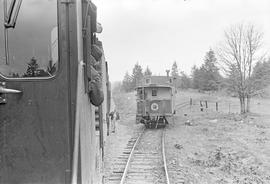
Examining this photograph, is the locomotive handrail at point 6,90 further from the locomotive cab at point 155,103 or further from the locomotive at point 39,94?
the locomotive cab at point 155,103

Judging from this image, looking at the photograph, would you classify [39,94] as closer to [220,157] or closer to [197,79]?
[220,157]

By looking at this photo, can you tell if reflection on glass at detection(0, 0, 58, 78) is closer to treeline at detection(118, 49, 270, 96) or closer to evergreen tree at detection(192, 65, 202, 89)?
treeline at detection(118, 49, 270, 96)

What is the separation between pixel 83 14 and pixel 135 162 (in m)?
10.5

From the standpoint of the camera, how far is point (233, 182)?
31.6 feet

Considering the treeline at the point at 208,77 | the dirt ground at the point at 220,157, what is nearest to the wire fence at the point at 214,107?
the treeline at the point at 208,77

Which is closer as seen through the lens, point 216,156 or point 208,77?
point 216,156

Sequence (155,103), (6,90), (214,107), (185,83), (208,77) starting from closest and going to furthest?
(6,90), (155,103), (214,107), (208,77), (185,83)

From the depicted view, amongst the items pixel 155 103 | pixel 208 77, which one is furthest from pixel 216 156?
pixel 208 77

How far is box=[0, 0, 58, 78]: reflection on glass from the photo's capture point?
2.29 m

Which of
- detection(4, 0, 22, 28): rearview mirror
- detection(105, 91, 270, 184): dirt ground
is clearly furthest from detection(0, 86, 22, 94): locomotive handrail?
detection(105, 91, 270, 184): dirt ground

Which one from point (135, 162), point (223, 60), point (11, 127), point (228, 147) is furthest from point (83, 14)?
point (223, 60)

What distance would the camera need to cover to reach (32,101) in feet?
7.43

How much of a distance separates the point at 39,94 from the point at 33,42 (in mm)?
363

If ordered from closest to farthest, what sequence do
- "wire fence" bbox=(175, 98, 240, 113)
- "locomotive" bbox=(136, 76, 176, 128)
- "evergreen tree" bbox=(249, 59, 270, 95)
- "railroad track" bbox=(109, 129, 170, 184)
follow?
"railroad track" bbox=(109, 129, 170, 184) → "locomotive" bbox=(136, 76, 176, 128) → "evergreen tree" bbox=(249, 59, 270, 95) → "wire fence" bbox=(175, 98, 240, 113)
